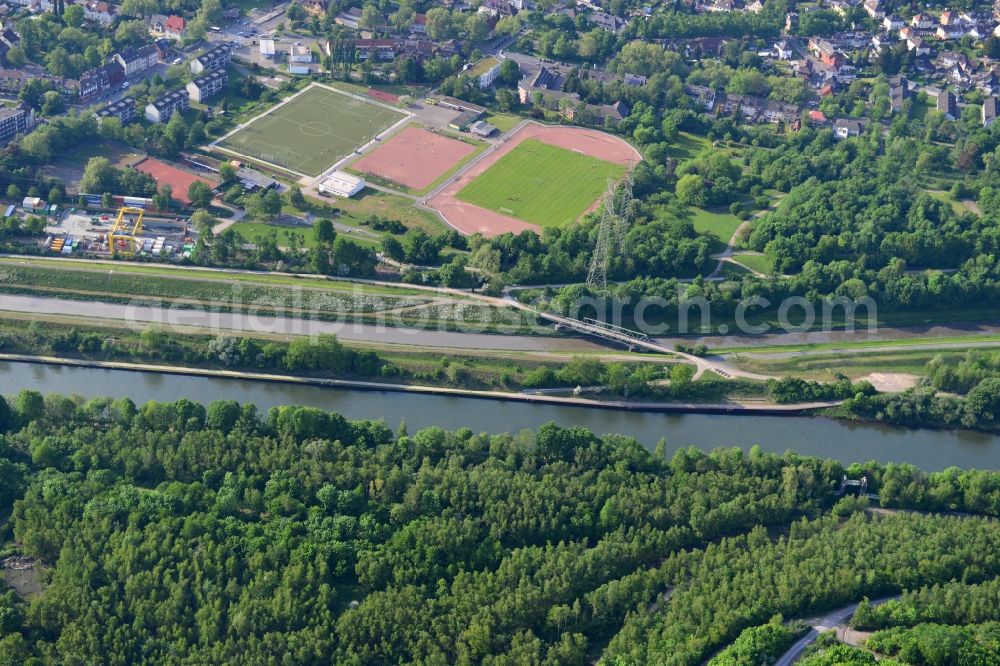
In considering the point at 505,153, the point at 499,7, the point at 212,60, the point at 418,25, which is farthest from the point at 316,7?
the point at 505,153

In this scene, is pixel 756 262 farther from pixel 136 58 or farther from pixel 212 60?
pixel 136 58

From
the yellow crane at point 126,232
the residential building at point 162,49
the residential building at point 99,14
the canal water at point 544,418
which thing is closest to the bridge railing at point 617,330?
the canal water at point 544,418

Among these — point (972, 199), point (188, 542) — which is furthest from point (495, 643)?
point (972, 199)

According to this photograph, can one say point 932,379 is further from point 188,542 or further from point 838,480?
point 188,542

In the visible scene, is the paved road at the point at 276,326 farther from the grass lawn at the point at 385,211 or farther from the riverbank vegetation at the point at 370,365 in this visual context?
the grass lawn at the point at 385,211

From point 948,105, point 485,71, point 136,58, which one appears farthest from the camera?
point 485,71

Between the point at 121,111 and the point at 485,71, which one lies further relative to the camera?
the point at 485,71

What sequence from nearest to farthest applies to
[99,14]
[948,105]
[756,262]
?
1. [756,262]
2. [948,105]
3. [99,14]
